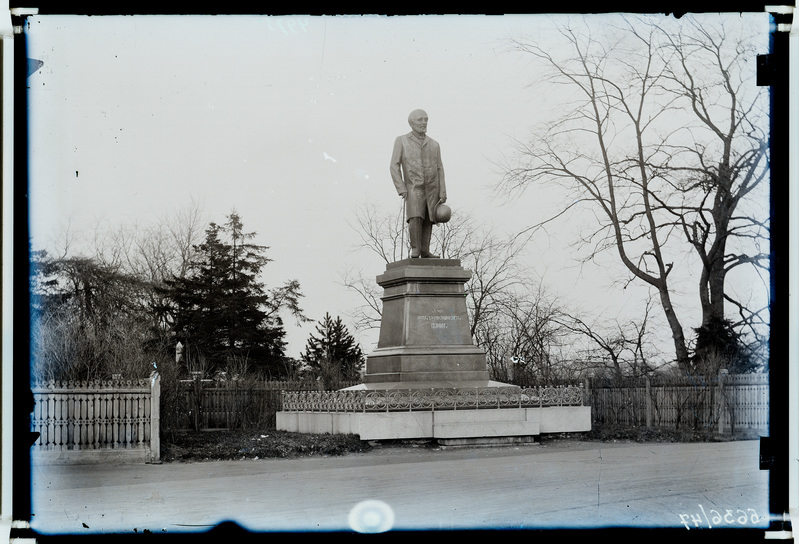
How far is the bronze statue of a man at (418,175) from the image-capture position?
19672 millimetres

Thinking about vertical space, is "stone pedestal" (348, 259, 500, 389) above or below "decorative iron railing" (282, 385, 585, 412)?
above

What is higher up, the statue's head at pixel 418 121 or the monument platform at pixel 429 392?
the statue's head at pixel 418 121

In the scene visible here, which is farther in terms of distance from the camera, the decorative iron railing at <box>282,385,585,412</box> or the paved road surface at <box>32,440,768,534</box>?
the decorative iron railing at <box>282,385,585,412</box>

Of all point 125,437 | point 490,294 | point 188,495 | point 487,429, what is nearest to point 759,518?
point 188,495

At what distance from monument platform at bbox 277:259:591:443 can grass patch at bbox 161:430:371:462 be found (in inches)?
15.0

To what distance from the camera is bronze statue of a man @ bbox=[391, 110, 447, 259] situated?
1967 centimetres

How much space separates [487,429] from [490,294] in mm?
23940

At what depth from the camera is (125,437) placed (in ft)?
51.2

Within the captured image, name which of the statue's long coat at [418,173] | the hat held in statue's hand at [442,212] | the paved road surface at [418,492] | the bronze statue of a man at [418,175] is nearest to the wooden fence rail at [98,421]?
the paved road surface at [418,492]

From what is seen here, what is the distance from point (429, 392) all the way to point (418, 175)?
449cm

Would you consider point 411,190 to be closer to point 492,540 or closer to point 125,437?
point 125,437

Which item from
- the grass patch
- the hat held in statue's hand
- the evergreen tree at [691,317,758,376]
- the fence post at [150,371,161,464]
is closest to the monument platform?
the grass patch

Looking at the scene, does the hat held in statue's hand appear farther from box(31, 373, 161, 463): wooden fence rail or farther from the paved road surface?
box(31, 373, 161, 463): wooden fence rail

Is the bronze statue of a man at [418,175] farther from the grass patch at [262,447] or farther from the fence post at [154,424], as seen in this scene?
the fence post at [154,424]
